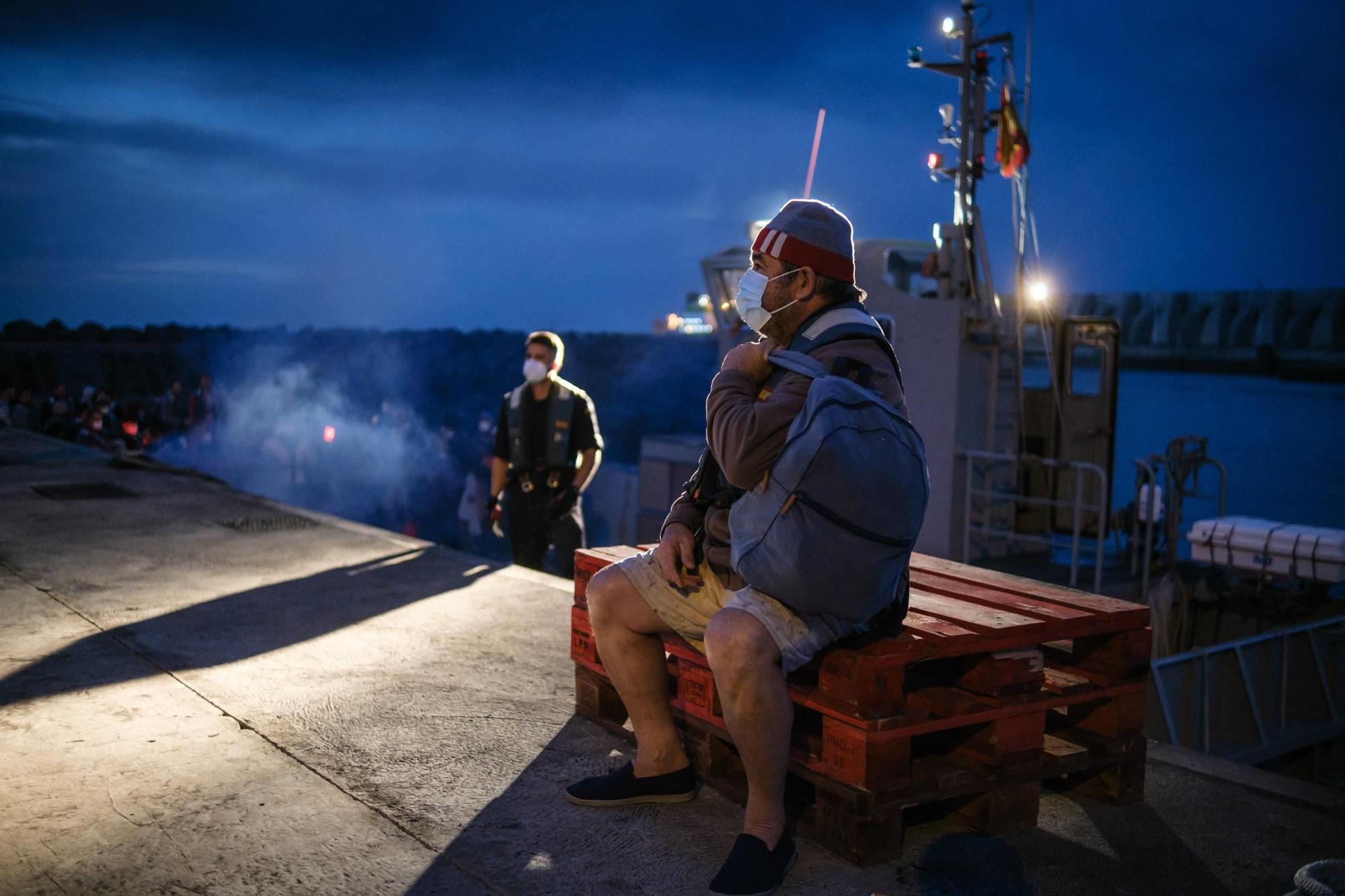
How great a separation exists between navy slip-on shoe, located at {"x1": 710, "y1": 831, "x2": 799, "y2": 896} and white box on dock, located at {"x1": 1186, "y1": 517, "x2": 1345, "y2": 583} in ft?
27.4

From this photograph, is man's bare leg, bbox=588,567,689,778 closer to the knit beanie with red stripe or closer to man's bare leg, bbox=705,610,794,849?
man's bare leg, bbox=705,610,794,849

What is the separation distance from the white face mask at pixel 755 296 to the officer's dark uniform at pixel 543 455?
157 inches

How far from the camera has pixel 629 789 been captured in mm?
3076

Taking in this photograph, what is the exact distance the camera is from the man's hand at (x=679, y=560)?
9.71 ft

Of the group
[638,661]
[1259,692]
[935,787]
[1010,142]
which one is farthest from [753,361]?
[1010,142]

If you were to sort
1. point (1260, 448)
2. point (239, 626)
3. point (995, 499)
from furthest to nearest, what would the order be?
point (1260, 448) < point (995, 499) < point (239, 626)

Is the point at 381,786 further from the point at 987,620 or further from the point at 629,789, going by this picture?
the point at 987,620

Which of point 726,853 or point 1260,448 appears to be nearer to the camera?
point 726,853

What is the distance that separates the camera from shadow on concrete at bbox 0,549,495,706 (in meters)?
4.26

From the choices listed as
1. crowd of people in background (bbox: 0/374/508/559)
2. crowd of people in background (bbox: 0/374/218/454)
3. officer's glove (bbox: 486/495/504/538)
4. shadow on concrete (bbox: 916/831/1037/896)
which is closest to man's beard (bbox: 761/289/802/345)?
shadow on concrete (bbox: 916/831/1037/896)

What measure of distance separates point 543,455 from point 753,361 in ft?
14.2

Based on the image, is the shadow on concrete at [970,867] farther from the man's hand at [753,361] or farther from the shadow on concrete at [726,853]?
the man's hand at [753,361]

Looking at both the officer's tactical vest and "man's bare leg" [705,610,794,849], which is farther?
the officer's tactical vest

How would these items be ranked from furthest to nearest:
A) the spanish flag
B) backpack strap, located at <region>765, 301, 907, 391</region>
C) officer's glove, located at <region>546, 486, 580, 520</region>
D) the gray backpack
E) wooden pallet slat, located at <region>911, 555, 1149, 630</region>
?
1. the spanish flag
2. officer's glove, located at <region>546, 486, 580, 520</region>
3. wooden pallet slat, located at <region>911, 555, 1149, 630</region>
4. backpack strap, located at <region>765, 301, 907, 391</region>
5. the gray backpack
